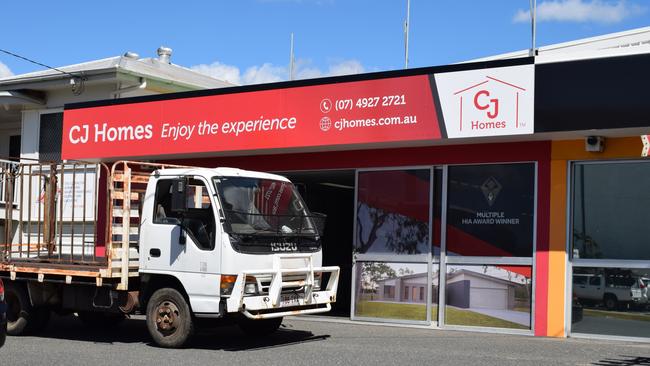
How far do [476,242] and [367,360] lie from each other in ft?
14.6

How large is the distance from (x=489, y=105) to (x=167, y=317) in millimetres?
5827

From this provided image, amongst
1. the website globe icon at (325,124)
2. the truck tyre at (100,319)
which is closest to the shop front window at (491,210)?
the website globe icon at (325,124)

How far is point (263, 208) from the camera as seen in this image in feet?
38.2

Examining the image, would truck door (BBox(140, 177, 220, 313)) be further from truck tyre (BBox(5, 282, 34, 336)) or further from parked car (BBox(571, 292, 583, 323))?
parked car (BBox(571, 292, 583, 323))

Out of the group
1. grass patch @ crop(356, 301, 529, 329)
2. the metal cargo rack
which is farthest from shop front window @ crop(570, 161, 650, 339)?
the metal cargo rack

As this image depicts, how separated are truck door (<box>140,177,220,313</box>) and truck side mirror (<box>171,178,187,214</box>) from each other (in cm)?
11

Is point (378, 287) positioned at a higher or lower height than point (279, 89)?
lower

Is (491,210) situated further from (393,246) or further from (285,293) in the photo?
(285,293)

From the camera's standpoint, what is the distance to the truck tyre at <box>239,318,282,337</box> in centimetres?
1252

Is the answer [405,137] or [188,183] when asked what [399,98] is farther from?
[188,183]

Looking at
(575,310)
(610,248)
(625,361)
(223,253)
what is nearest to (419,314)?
(575,310)

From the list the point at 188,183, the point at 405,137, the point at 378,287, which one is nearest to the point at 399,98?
the point at 405,137

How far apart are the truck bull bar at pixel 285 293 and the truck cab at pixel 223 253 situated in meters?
0.01

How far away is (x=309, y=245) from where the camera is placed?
1184cm
